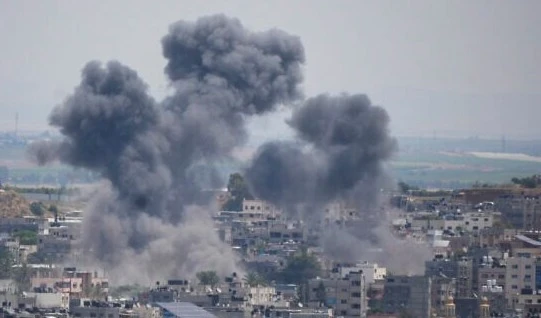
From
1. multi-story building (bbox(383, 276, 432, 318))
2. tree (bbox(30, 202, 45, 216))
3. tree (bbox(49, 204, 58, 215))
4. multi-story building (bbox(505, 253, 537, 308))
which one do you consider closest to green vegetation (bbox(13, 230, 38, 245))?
tree (bbox(49, 204, 58, 215))

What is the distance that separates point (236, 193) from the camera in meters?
108

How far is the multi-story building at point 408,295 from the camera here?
68.3 meters

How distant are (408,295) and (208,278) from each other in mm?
5981

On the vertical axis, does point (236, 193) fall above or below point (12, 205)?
above

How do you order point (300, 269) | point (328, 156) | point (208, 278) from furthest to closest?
point (328, 156) → point (300, 269) → point (208, 278)

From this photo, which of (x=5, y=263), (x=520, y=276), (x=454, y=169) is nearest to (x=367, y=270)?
(x=520, y=276)

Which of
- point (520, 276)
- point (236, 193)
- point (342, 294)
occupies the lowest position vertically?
point (342, 294)

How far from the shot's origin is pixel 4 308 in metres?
60.0

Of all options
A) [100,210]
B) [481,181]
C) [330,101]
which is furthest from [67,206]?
[481,181]

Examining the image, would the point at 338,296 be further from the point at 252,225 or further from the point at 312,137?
the point at 252,225

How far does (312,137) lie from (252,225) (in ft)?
25.2

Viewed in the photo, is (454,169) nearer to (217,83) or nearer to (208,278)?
(217,83)

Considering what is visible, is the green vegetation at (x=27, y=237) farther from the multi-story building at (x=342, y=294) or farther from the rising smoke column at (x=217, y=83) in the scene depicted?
the multi-story building at (x=342, y=294)

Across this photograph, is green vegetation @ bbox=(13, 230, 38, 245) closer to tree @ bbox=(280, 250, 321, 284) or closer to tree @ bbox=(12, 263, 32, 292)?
tree @ bbox=(12, 263, 32, 292)
